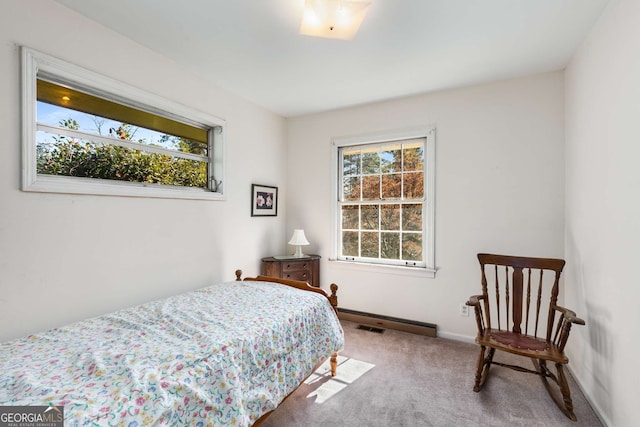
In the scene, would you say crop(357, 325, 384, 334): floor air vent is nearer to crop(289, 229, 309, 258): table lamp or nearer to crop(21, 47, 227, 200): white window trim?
crop(289, 229, 309, 258): table lamp

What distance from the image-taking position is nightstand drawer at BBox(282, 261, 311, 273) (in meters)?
3.26

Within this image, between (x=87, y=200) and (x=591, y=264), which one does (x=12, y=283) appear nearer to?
(x=87, y=200)

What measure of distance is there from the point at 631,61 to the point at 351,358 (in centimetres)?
267

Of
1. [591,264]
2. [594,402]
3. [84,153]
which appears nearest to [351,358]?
[594,402]

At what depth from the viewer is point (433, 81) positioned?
2.77 meters

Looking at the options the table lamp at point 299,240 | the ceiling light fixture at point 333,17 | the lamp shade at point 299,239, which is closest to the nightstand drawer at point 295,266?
the table lamp at point 299,240

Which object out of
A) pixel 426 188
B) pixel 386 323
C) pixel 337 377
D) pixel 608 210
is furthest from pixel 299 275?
pixel 608 210

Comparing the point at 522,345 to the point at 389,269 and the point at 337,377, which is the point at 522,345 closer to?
the point at 337,377

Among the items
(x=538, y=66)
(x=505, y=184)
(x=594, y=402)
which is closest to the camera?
(x=594, y=402)

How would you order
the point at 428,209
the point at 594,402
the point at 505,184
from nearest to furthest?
the point at 594,402, the point at 505,184, the point at 428,209

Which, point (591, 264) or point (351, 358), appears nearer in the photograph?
point (591, 264)

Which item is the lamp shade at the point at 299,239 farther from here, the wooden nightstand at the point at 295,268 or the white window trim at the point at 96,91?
the white window trim at the point at 96,91

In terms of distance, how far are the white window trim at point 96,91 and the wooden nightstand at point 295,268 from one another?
38.5 inches

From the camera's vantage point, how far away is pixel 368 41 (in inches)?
83.7
